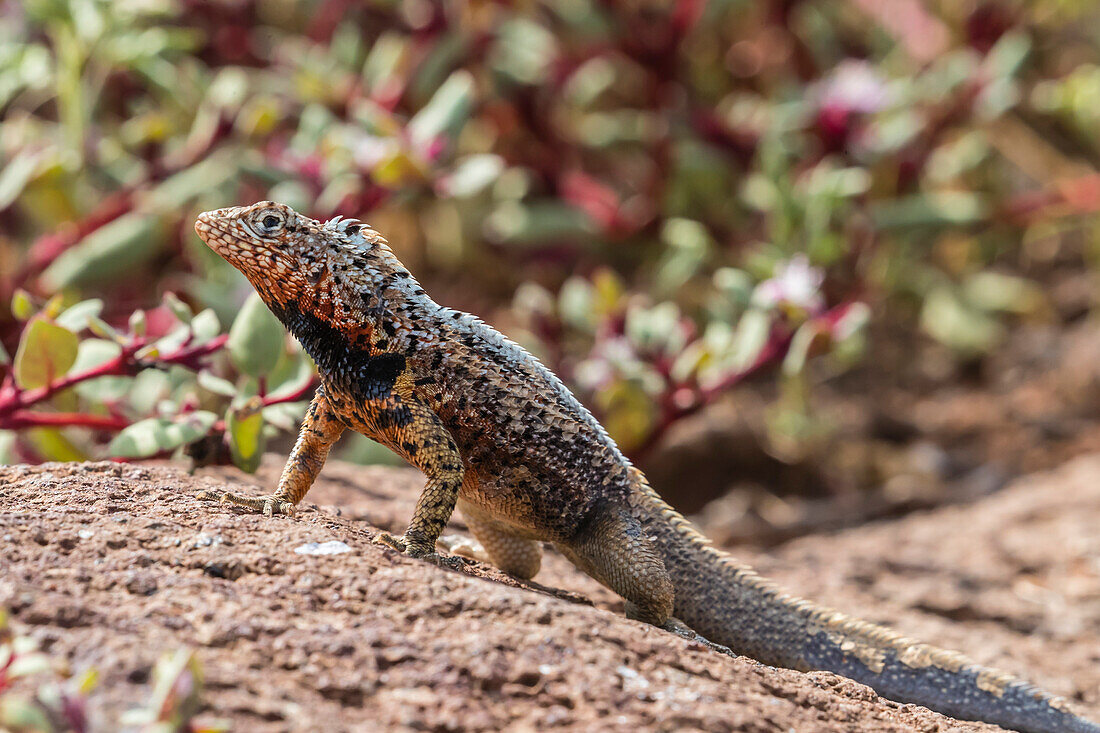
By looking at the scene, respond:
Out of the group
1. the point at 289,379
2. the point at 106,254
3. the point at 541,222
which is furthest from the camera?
the point at 541,222

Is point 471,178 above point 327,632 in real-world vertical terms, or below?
above

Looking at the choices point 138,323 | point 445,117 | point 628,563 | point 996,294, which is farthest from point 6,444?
point 996,294

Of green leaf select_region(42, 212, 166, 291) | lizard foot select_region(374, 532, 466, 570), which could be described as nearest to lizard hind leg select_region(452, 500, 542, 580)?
lizard foot select_region(374, 532, 466, 570)

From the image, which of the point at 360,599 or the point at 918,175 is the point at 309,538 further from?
the point at 918,175

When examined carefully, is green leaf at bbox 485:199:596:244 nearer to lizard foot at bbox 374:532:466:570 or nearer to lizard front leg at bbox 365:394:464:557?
lizard front leg at bbox 365:394:464:557

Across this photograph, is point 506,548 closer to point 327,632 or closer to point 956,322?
point 327,632

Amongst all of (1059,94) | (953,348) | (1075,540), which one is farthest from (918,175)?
(1075,540)
